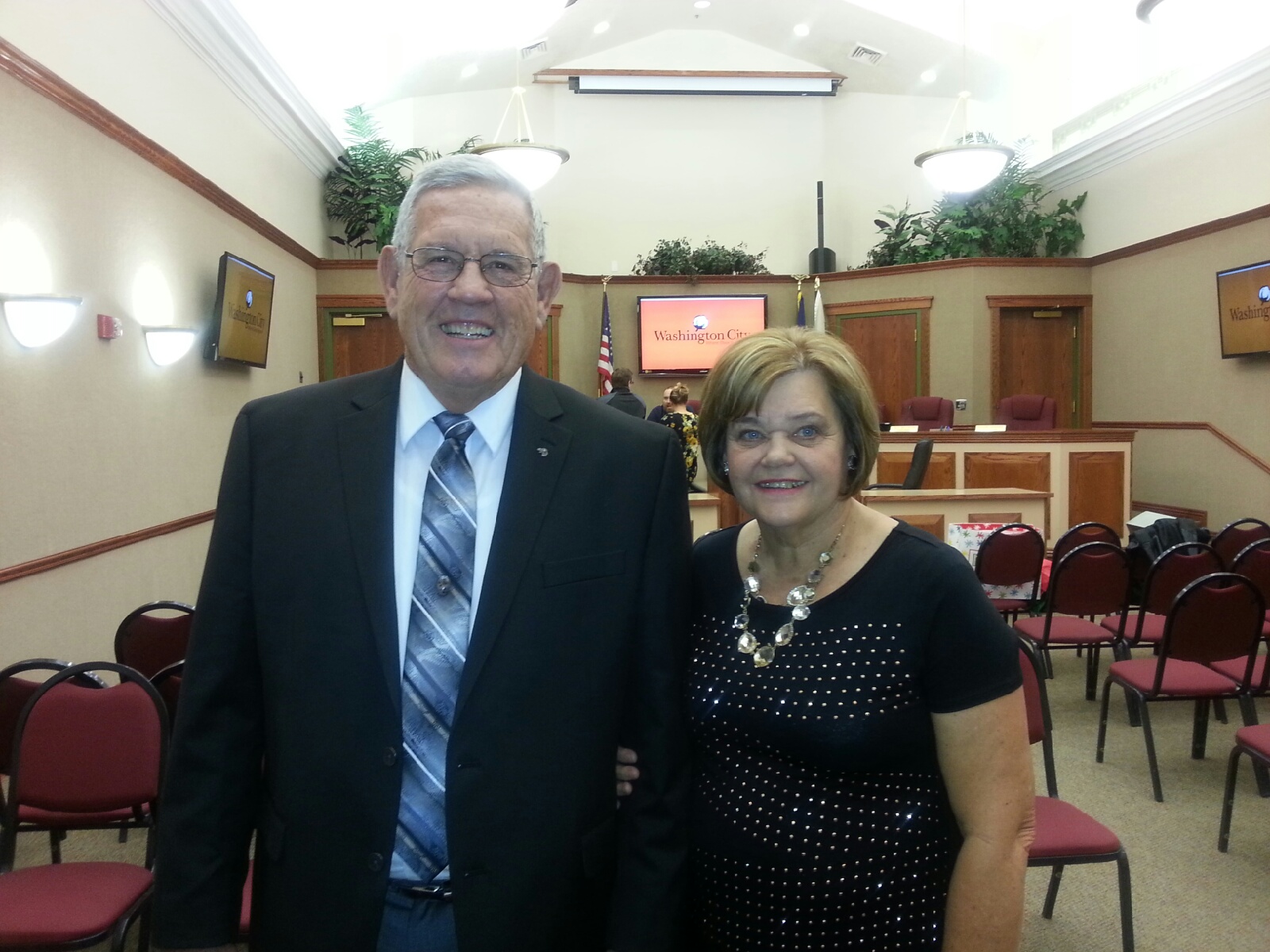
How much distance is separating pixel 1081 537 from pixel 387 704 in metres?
5.08

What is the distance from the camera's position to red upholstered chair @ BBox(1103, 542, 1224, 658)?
437 centimetres

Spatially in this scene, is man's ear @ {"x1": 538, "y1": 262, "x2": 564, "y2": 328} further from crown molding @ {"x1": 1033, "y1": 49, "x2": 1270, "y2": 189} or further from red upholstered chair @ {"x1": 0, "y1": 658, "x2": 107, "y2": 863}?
crown molding @ {"x1": 1033, "y1": 49, "x2": 1270, "y2": 189}

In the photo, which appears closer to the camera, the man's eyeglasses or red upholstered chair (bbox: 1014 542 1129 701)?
the man's eyeglasses

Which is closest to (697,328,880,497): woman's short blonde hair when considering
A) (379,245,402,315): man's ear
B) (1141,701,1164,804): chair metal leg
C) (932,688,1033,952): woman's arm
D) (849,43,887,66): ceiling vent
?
(932,688,1033,952): woman's arm

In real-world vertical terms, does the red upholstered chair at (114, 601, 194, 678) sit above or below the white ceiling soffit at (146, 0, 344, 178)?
below

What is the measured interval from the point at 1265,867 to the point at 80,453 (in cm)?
515

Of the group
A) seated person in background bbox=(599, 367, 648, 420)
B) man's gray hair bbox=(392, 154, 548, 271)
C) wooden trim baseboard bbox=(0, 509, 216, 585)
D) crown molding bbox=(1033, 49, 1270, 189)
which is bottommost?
wooden trim baseboard bbox=(0, 509, 216, 585)

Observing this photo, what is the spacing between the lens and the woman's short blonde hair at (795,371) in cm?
147

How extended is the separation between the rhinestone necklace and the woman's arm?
0.25 meters

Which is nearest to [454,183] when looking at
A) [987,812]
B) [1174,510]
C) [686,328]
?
[987,812]

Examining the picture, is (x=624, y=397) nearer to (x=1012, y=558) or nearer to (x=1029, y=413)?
(x=1012, y=558)

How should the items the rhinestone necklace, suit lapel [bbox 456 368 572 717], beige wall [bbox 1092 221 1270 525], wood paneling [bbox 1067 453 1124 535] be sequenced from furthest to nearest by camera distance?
wood paneling [bbox 1067 453 1124 535] < beige wall [bbox 1092 221 1270 525] < the rhinestone necklace < suit lapel [bbox 456 368 572 717]

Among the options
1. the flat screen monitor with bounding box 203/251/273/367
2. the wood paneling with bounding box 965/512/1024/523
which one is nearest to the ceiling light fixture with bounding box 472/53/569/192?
the flat screen monitor with bounding box 203/251/273/367

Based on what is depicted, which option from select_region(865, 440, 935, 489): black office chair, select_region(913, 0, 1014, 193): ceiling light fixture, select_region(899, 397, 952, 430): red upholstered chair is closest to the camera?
select_region(865, 440, 935, 489): black office chair
